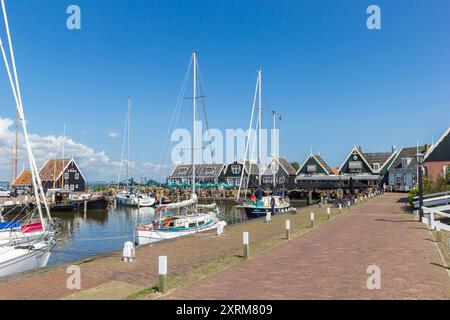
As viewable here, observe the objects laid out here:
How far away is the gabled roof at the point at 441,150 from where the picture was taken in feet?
174

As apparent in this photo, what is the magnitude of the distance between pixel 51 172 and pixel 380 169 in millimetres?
75548

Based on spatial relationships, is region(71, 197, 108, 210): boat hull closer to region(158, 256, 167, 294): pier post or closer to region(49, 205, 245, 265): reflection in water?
region(49, 205, 245, 265): reflection in water

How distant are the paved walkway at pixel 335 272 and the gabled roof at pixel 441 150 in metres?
39.3

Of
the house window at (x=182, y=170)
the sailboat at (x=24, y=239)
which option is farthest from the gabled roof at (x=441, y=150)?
the house window at (x=182, y=170)

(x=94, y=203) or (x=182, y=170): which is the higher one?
(x=182, y=170)

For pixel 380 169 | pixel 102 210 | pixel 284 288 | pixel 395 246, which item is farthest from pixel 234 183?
pixel 284 288

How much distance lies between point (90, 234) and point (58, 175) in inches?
2188

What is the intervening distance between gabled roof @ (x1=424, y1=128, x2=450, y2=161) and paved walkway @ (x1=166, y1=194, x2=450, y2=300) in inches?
1547

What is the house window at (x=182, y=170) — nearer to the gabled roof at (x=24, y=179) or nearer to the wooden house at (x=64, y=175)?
the wooden house at (x=64, y=175)

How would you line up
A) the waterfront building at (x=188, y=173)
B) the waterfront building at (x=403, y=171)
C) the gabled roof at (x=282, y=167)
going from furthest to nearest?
1. the waterfront building at (x=188, y=173)
2. the gabled roof at (x=282, y=167)
3. the waterfront building at (x=403, y=171)

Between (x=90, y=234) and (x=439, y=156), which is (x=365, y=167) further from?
(x=90, y=234)

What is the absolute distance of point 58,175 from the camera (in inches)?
3398

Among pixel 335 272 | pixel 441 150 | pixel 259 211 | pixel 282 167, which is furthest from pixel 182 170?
pixel 335 272
